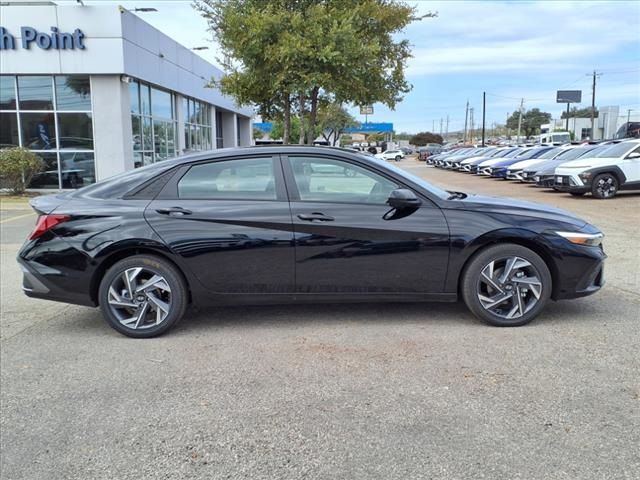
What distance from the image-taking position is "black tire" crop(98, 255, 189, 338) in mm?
4570

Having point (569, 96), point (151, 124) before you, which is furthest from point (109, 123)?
point (569, 96)

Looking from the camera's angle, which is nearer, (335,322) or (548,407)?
(548,407)

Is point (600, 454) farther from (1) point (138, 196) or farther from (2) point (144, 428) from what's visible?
(1) point (138, 196)

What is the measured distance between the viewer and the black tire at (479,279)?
4.61m

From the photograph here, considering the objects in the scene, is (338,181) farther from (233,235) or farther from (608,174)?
(608,174)

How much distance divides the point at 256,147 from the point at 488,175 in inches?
1017

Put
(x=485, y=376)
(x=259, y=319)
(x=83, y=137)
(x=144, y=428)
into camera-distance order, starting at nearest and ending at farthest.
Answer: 1. (x=144, y=428)
2. (x=485, y=376)
3. (x=259, y=319)
4. (x=83, y=137)

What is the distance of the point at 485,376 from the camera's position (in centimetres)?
377

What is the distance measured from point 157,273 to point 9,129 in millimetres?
15919

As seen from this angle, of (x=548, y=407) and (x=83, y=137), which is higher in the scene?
(x=83, y=137)

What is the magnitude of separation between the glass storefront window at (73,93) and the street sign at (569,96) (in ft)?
264

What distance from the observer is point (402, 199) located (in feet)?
14.9

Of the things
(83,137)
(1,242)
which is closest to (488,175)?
(83,137)

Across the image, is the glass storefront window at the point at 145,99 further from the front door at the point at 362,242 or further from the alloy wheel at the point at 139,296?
the front door at the point at 362,242
